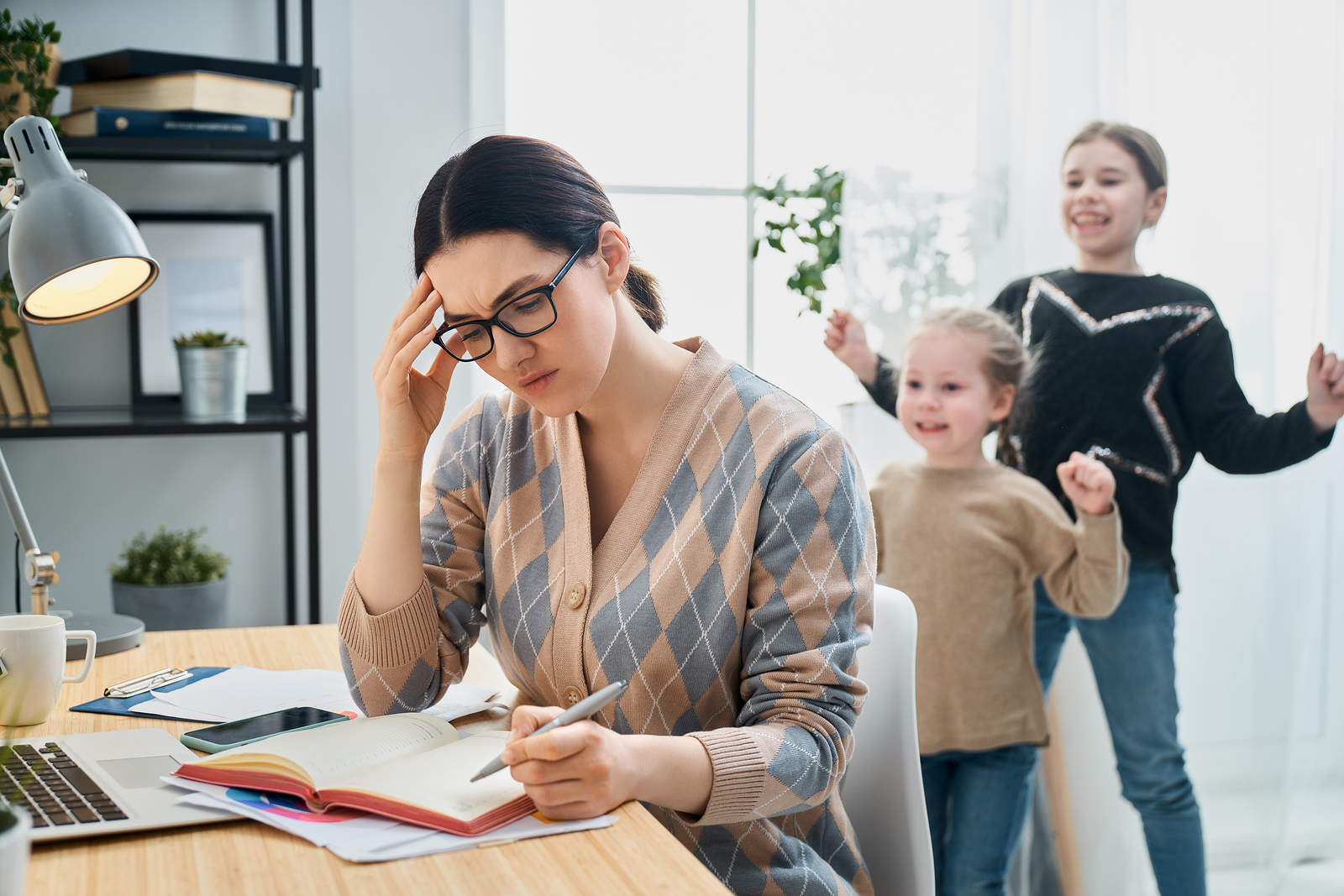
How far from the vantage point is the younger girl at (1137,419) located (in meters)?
1.95

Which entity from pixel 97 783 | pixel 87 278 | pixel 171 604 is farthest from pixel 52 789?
pixel 171 604

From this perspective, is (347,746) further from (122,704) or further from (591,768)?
(122,704)

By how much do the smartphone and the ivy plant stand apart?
1647 millimetres

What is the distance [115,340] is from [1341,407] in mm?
2258

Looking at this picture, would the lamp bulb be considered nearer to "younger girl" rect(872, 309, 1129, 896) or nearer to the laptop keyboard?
the laptop keyboard

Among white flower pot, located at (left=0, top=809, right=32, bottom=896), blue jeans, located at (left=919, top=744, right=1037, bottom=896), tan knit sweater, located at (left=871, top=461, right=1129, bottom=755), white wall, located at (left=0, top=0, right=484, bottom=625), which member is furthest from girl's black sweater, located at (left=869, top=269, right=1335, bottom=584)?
white flower pot, located at (left=0, top=809, right=32, bottom=896)

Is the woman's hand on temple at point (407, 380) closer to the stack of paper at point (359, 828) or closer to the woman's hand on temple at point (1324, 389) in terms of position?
the stack of paper at point (359, 828)

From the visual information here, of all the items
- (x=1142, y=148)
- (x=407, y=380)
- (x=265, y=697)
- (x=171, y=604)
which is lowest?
(x=171, y=604)

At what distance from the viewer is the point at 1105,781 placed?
2.14 m

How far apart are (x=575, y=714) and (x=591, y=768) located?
0.04 meters

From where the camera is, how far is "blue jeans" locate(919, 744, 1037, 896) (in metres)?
1.93

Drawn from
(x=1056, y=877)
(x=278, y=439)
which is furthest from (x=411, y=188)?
(x=1056, y=877)

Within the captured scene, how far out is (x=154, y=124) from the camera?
205cm

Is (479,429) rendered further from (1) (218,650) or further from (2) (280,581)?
(2) (280,581)
